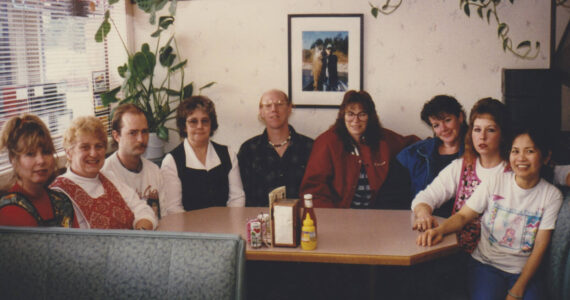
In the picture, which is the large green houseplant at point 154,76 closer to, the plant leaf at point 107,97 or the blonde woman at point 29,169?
the plant leaf at point 107,97

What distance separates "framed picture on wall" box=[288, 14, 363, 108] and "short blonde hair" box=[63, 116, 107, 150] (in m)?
1.82

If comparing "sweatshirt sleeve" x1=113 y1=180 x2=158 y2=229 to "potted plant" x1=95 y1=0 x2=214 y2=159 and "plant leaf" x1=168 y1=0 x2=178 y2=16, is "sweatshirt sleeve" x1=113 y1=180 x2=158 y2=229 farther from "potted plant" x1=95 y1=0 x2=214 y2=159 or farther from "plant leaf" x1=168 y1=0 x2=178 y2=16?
"plant leaf" x1=168 y1=0 x2=178 y2=16

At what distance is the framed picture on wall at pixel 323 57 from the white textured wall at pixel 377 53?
57 mm

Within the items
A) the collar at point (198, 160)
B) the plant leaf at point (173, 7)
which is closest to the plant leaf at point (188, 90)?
the plant leaf at point (173, 7)

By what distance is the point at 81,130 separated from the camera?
2336 millimetres

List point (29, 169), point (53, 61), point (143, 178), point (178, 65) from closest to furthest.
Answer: point (29, 169) < point (143, 178) < point (53, 61) < point (178, 65)

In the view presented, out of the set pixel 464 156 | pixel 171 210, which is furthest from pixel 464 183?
pixel 171 210

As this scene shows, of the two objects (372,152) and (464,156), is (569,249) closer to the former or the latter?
(464,156)

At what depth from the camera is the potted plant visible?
3746 mm

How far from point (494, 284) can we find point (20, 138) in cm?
189

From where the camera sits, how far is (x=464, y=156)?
267 centimetres

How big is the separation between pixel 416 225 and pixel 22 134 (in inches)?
61.8

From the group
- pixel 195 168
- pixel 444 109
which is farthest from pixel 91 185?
pixel 444 109

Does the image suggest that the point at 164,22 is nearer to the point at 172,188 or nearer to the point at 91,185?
the point at 172,188
